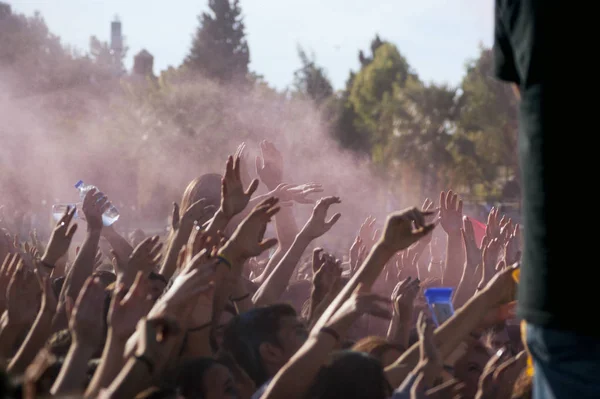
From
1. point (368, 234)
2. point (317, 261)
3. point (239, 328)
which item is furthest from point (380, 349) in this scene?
point (368, 234)

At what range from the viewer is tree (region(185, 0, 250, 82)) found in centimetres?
4247

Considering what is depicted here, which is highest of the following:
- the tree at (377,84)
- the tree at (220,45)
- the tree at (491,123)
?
the tree at (220,45)

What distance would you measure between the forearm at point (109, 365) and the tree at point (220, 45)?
38.3 m

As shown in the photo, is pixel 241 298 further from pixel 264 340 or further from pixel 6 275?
pixel 6 275

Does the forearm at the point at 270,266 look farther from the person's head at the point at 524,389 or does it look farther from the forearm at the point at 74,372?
the forearm at the point at 74,372

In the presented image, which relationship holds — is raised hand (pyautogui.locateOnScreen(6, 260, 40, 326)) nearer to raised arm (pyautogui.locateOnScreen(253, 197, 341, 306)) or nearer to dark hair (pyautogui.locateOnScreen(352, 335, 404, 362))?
raised arm (pyautogui.locateOnScreen(253, 197, 341, 306))

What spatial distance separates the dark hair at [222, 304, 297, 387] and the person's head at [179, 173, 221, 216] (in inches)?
58.9

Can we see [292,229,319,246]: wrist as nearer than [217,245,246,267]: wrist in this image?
No

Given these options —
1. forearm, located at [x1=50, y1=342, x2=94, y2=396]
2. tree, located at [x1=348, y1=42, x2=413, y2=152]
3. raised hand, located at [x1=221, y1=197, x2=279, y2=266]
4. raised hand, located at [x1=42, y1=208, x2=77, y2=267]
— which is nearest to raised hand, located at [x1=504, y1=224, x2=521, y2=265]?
raised hand, located at [x1=221, y1=197, x2=279, y2=266]

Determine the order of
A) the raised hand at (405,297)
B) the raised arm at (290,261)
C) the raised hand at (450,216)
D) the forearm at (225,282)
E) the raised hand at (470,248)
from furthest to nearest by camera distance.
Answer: the raised hand at (450,216) < the raised hand at (470,248) < the raised arm at (290,261) < the raised hand at (405,297) < the forearm at (225,282)

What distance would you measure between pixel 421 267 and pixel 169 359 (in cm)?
349

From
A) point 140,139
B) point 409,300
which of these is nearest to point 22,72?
point 140,139

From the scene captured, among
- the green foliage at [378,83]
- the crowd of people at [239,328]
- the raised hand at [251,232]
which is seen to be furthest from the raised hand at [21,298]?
the green foliage at [378,83]

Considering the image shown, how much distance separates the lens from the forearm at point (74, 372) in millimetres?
2771
